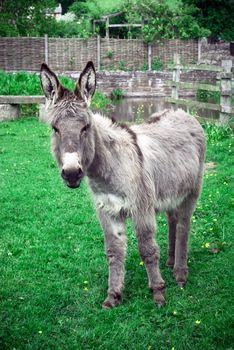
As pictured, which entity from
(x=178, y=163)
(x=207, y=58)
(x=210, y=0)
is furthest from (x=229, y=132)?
(x=210, y=0)

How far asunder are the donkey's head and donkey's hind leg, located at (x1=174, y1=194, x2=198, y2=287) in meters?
1.38

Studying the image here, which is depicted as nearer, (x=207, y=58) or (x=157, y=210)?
(x=157, y=210)

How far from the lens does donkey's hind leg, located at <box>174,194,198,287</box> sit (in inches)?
196

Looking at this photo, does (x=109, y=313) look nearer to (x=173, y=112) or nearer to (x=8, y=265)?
(x=8, y=265)

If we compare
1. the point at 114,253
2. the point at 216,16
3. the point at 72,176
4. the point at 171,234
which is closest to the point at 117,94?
the point at 216,16

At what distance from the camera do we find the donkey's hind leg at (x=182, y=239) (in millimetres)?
4977

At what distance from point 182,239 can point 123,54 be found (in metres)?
24.1

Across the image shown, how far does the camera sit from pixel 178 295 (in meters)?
4.68

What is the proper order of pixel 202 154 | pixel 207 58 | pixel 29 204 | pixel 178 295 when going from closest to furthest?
pixel 178 295, pixel 202 154, pixel 29 204, pixel 207 58

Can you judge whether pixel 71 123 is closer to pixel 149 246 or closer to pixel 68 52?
pixel 149 246

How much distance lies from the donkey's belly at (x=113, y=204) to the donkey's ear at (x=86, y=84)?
804mm

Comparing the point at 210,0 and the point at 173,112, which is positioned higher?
the point at 210,0

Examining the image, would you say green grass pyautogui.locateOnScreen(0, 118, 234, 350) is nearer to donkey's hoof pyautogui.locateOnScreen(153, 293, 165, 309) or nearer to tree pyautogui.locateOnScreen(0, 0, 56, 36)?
donkey's hoof pyautogui.locateOnScreen(153, 293, 165, 309)

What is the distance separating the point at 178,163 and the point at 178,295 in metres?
1.22
